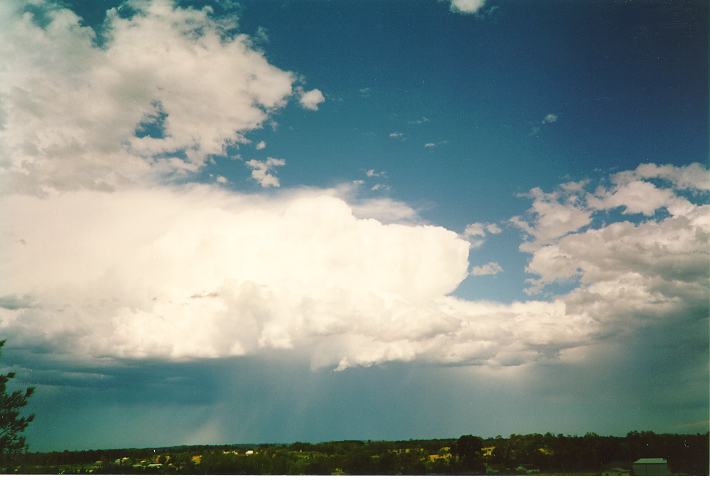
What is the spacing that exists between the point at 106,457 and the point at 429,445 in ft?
44.2

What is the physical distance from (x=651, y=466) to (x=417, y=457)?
9043mm

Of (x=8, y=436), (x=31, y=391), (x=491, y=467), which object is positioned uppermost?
(x=31, y=391)

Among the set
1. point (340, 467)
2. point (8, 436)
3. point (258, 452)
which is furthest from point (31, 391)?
point (340, 467)

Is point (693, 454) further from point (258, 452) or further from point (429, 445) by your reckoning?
point (258, 452)

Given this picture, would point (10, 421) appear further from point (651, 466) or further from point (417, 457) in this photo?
point (651, 466)

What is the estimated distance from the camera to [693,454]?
18.7 meters

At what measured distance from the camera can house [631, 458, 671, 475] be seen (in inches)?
749

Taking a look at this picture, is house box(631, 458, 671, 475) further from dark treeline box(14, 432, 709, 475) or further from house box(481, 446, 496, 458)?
house box(481, 446, 496, 458)

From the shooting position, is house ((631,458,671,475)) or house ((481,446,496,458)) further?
house ((481,446,496,458))

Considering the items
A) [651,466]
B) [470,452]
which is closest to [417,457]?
[470,452]

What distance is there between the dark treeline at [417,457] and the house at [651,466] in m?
0.25

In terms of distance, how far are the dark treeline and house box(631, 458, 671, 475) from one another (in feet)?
0.82

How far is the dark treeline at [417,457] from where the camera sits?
63.2 feet

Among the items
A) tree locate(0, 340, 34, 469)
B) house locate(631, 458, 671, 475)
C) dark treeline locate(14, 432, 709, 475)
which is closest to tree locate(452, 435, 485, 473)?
dark treeline locate(14, 432, 709, 475)
